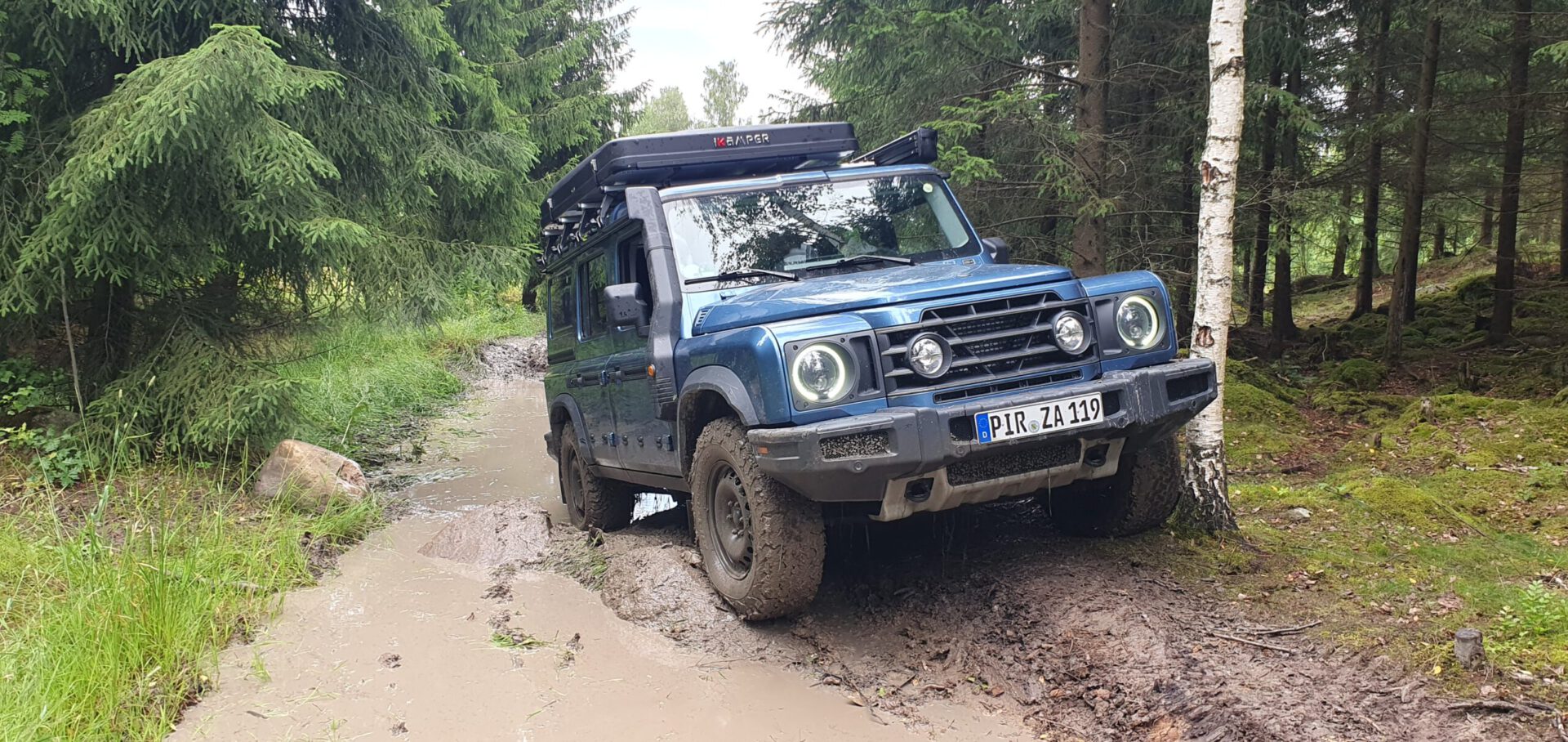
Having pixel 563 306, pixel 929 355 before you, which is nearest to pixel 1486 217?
pixel 563 306

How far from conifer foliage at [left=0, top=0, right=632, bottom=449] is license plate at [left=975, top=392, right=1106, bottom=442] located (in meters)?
5.19

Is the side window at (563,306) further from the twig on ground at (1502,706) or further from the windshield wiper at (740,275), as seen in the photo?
the twig on ground at (1502,706)

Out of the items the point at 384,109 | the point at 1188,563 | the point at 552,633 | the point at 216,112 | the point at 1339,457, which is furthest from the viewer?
the point at 384,109

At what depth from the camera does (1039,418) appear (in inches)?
155

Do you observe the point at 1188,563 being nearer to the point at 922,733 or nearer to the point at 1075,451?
the point at 1075,451

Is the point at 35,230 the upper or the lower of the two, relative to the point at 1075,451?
upper

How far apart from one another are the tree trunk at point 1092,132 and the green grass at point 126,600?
717 centimetres

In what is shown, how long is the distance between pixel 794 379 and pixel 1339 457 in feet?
19.4

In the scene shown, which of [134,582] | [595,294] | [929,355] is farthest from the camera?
[595,294]

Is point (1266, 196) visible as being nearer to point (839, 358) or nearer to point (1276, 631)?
point (1276, 631)

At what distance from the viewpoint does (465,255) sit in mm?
9219

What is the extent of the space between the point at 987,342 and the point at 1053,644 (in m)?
1.28

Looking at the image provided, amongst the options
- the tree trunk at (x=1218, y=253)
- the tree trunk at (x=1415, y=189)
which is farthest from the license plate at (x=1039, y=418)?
the tree trunk at (x=1415, y=189)

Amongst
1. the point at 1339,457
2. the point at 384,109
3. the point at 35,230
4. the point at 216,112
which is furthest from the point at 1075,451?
the point at 384,109
